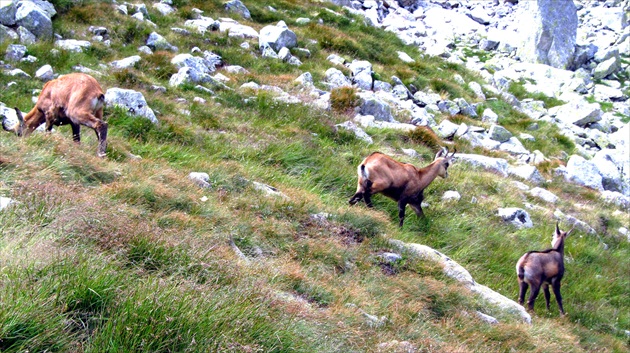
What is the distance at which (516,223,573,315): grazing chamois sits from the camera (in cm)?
862

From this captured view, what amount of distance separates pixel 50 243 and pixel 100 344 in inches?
50.2

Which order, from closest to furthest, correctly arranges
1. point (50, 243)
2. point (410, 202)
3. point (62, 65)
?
point (50, 243)
point (410, 202)
point (62, 65)

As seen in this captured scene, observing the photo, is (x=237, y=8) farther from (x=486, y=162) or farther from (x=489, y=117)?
(x=486, y=162)

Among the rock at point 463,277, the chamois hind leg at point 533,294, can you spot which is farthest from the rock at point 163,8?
the chamois hind leg at point 533,294

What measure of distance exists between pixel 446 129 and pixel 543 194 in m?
3.07

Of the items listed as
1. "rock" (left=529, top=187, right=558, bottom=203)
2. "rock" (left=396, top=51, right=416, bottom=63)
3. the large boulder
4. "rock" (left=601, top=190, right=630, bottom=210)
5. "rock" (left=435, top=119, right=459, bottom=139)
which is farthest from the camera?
the large boulder

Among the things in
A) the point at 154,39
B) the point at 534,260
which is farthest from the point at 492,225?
the point at 154,39

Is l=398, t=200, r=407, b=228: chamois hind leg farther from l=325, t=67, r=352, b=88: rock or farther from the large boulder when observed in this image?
the large boulder

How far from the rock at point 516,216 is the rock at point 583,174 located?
493 cm

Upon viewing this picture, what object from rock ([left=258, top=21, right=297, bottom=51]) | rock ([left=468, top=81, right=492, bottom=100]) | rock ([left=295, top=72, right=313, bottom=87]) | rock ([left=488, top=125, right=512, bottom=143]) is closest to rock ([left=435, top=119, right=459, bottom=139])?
rock ([left=488, top=125, right=512, bottom=143])

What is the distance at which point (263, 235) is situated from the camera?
667 centimetres

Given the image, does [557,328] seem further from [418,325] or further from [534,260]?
[418,325]

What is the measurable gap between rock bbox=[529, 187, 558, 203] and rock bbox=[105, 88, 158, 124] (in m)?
7.85

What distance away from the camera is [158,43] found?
46.8 ft
